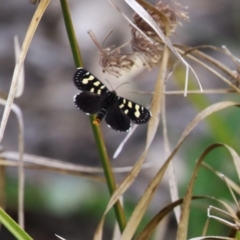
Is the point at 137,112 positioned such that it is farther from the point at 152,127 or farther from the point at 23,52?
the point at 23,52

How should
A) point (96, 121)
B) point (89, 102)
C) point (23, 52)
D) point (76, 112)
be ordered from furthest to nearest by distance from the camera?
point (76, 112), point (89, 102), point (96, 121), point (23, 52)

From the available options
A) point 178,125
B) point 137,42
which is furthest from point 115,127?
point 178,125

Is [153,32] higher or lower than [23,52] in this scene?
higher

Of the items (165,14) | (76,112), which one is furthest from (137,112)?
(76,112)

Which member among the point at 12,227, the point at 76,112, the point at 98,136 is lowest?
the point at 12,227

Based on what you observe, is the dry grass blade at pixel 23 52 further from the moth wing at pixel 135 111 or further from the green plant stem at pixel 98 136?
the moth wing at pixel 135 111

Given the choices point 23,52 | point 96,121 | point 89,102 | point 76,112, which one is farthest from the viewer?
point 76,112

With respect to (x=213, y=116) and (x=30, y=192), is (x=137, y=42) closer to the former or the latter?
(x=213, y=116)
